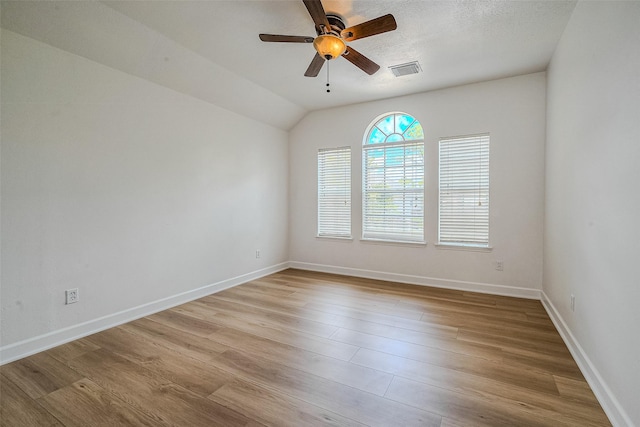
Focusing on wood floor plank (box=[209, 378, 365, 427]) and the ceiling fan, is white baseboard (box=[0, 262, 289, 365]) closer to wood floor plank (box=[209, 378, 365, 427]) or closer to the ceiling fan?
wood floor plank (box=[209, 378, 365, 427])

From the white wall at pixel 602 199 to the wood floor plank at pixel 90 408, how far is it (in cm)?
258

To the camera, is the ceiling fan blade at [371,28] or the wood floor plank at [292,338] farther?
the wood floor plank at [292,338]

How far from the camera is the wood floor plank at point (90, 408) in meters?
1.60

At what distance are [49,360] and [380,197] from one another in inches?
166

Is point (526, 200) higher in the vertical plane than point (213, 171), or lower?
lower

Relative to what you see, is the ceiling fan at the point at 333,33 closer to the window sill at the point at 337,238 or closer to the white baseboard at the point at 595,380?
the white baseboard at the point at 595,380

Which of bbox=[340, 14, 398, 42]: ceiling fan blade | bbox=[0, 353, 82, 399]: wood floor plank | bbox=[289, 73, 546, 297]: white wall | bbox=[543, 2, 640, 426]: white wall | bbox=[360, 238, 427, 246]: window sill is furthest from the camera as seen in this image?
bbox=[360, 238, 427, 246]: window sill

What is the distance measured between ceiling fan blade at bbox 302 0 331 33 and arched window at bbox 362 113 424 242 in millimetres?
2560

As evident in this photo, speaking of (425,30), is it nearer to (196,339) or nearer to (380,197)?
(380,197)

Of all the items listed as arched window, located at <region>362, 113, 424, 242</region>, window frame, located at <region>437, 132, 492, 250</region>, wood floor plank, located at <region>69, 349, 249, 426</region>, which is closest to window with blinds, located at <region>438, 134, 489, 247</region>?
window frame, located at <region>437, 132, 492, 250</region>

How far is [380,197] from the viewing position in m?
4.65

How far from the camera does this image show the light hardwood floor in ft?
5.39

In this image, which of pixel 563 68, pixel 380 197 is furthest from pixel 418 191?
pixel 563 68

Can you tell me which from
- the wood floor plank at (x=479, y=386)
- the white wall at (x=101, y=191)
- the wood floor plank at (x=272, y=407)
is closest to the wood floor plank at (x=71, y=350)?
the white wall at (x=101, y=191)
